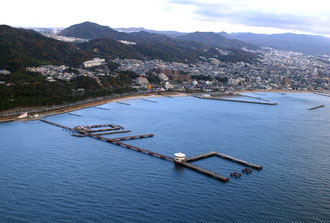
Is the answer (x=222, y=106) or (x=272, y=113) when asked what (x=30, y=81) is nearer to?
(x=222, y=106)

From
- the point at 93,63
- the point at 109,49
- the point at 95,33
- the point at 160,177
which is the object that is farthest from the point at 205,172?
the point at 95,33

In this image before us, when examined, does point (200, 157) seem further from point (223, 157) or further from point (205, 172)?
point (205, 172)

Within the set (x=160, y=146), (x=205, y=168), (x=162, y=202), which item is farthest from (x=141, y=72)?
(x=162, y=202)

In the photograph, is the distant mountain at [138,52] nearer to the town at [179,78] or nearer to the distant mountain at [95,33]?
the town at [179,78]

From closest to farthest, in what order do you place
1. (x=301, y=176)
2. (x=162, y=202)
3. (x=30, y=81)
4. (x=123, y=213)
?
(x=123, y=213) → (x=162, y=202) → (x=301, y=176) → (x=30, y=81)

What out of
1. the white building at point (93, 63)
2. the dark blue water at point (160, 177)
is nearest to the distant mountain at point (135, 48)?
the white building at point (93, 63)

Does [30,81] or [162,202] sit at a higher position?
[30,81]

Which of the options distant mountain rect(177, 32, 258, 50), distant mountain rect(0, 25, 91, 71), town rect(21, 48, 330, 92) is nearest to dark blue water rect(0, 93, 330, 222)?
distant mountain rect(0, 25, 91, 71)
